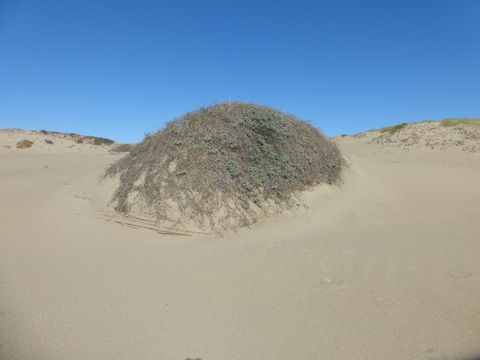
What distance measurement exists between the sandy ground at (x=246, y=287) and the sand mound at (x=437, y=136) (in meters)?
11.8

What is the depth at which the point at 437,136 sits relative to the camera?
17562mm

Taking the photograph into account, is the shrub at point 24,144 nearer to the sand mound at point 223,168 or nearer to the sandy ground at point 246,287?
the sand mound at point 223,168

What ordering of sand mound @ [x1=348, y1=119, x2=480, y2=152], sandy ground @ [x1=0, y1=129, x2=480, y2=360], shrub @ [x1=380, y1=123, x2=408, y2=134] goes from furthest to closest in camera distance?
shrub @ [x1=380, y1=123, x2=408, y2=134] → sand mound @ [x1=348, y1=119, x2=480, y2=152] → sandy ground @ [x1=0, y1=129, x2=480, y2=360]

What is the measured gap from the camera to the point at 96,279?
3.30 metres

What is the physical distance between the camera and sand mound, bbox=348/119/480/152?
597 inches

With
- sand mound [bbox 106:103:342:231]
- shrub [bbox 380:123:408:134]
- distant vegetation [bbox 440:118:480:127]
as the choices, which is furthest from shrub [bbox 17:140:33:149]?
distant vegetation [bbox 440:118:480:127]

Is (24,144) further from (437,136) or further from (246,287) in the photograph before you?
(437,136)

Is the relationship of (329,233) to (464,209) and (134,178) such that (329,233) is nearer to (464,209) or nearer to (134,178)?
(464,209)

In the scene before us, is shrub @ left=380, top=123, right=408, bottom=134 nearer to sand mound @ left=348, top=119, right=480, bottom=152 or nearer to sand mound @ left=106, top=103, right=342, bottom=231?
sand mound @ left=348, top=119, right=480, bottom=152

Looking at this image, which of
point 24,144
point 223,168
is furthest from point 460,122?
point 24,144

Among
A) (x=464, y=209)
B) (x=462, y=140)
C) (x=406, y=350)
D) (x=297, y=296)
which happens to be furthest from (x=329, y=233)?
(x=462, y=140)

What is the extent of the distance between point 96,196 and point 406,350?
622 centimetres

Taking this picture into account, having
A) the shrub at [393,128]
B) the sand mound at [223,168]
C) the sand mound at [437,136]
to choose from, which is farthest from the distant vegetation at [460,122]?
the sand mound at [223,168]

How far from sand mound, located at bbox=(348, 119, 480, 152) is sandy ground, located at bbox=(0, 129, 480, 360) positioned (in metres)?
11.8
